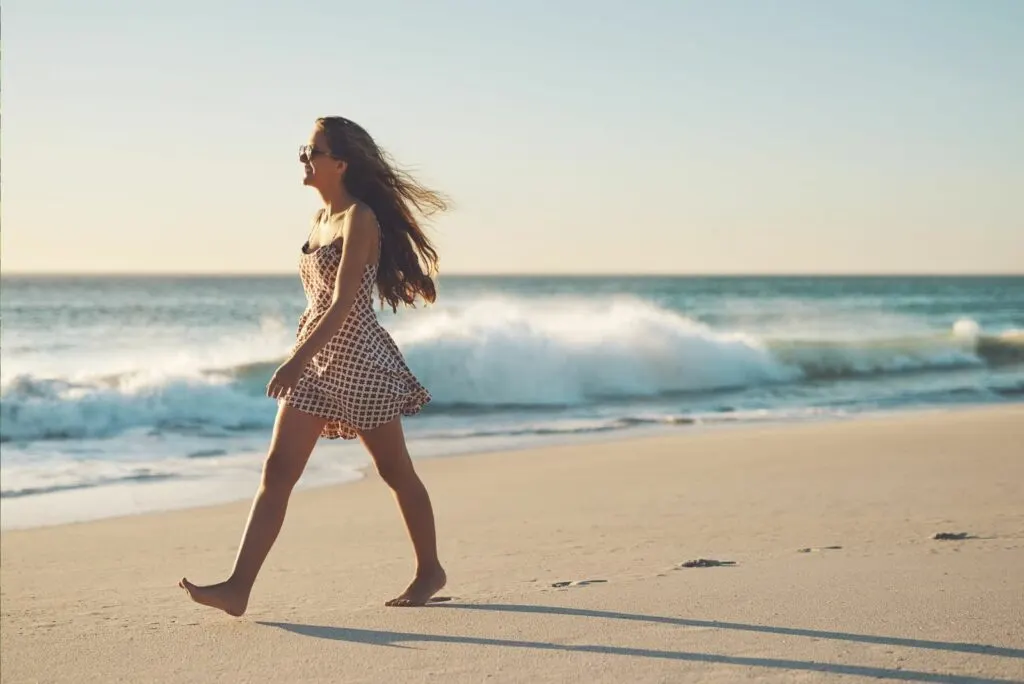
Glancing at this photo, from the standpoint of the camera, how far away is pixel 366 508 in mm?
7844

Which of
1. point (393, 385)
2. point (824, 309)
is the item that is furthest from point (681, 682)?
point (824, 309)

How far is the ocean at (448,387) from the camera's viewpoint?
34.0ft

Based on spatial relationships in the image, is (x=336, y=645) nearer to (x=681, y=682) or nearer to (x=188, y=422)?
(x=681, y=682)

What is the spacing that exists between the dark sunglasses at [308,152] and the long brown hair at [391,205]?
30mm

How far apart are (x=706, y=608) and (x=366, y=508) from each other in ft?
13.1

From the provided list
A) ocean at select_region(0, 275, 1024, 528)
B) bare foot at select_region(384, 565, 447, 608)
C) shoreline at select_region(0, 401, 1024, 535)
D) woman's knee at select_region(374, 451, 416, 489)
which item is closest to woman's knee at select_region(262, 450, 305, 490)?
woman's knee at select_region(374, 451, 416, 489)

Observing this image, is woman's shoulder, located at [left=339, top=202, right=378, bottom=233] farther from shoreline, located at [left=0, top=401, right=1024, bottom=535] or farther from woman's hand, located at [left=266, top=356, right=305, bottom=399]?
shoreline, located at [left=0, top=401, right=1024, bottom=535]

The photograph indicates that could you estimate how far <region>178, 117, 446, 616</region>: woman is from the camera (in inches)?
164

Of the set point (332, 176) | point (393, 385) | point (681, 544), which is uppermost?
point (332, 176)

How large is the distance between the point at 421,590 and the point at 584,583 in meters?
0.77

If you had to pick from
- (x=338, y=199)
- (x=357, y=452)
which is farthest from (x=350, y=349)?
(x=357, y=452)

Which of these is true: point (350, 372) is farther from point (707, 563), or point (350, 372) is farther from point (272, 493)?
point (707, 563)

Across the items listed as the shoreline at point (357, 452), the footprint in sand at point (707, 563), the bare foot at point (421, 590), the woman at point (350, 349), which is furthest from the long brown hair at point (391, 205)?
the shoreline at point (357, 452)

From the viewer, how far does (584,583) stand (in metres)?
4.88
